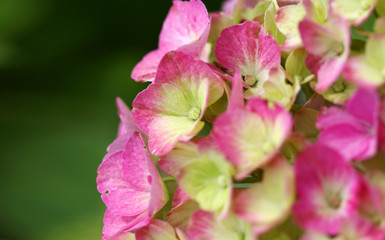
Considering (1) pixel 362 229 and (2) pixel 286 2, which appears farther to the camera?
(2) pixel 286 2

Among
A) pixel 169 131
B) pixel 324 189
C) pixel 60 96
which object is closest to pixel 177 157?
pixel 169 131

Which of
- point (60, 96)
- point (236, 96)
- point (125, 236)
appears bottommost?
point (60, 96)

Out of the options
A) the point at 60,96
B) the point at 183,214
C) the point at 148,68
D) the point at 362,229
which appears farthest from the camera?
the point at 60,96

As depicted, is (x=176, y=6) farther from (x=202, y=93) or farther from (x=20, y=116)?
(x=20, y=116)

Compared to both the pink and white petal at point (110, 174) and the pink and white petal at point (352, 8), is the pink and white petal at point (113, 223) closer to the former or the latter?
the pink and white petal at point (110, 174)

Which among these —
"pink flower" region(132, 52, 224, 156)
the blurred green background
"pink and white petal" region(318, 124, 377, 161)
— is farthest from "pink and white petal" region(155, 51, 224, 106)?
the blurred green background

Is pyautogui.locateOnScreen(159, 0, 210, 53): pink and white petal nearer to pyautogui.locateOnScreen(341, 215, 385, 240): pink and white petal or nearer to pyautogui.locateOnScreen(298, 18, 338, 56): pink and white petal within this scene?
pyautogui.locateOnScreen(298, 18, 338, 56): pink and white petal

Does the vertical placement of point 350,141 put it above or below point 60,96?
above

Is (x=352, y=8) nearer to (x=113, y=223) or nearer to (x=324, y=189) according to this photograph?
(x=324, y=189)
